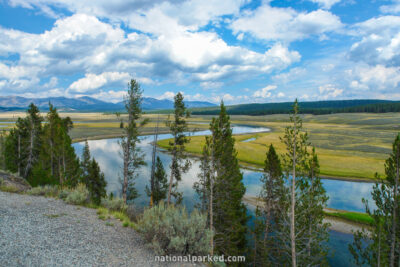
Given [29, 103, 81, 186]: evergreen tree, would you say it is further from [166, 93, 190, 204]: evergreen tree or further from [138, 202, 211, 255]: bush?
[138, 202, 211, 255]: bush

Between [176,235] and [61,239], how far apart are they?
167 inches

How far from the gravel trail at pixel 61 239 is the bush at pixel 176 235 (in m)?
0.50

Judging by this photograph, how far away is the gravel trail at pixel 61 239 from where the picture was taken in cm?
727

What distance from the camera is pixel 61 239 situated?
8516 millimetres

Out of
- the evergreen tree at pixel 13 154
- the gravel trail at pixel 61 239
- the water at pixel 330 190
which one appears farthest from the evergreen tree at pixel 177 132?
the evergreen tree at pixel 13 154

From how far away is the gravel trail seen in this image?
7.27 meters

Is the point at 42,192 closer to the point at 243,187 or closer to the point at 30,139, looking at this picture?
the point at 243,187

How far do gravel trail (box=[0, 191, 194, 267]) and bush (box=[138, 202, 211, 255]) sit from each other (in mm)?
505

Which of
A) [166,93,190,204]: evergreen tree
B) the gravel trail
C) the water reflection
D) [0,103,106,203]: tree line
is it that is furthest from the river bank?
the gravel trail

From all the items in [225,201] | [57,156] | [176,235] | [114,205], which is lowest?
[225,201]

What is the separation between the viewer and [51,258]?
723 cm

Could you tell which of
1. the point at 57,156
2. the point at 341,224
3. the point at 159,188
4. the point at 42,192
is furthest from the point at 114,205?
the point at 341,224

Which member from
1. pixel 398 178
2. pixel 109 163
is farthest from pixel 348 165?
pixel 109 163

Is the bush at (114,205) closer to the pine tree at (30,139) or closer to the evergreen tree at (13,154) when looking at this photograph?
the pine tree at (30,139)
